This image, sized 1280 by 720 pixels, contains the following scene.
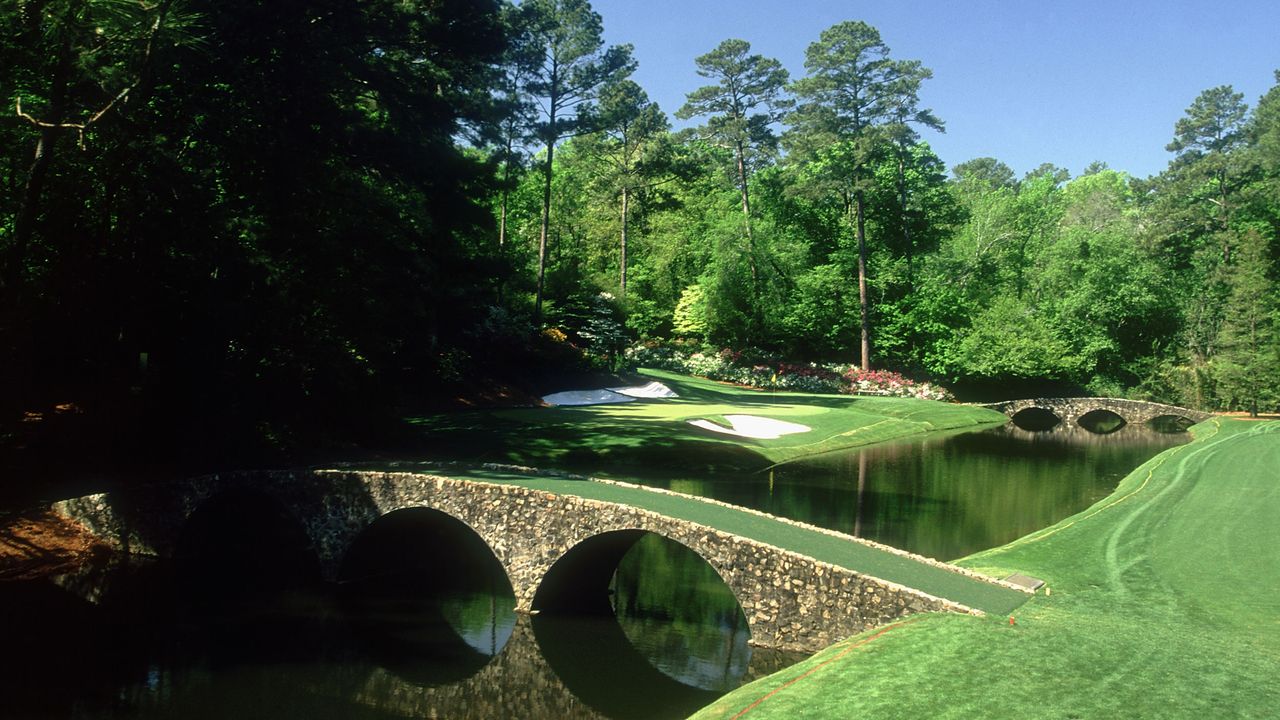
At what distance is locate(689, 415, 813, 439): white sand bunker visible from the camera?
105 feet

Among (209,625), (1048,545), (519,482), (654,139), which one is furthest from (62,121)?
(654,139)

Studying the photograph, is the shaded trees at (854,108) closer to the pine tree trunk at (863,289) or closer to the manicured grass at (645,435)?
the pine tree trunk at (863,289)

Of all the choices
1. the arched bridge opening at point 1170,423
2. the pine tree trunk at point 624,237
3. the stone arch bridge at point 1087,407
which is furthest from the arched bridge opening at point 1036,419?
the pine tree trunk at point 624,237

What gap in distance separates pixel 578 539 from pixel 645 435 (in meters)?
14.7

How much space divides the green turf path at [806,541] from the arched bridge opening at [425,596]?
2154mm

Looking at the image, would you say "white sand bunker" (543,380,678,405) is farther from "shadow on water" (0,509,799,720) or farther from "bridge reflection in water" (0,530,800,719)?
"bridge reflection in water" (0,530,800,719)

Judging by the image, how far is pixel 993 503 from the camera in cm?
2438

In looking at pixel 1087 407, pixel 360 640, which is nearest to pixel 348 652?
pixel 360 640

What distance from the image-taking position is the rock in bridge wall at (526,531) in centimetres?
1170

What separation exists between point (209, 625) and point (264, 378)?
8.52 m

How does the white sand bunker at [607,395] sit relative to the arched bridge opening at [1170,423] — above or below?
above

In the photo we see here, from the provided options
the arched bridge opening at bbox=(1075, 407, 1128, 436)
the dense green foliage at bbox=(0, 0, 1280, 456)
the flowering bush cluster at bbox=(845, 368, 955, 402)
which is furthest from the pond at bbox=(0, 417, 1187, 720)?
the arched bridge opening at bbox=(1075, 407, 1128, 436)

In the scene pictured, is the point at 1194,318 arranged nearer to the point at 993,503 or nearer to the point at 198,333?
the point at 993,503

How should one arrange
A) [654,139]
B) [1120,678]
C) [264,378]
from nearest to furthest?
[1120,678], [264,378], [654,139]
